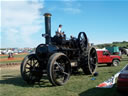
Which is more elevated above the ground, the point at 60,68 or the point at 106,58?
the point at 60,68

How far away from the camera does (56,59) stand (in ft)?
22.9

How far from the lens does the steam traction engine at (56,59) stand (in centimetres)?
696

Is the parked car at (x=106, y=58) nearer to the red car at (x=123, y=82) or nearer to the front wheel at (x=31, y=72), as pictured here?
the front wheel at (x=31, y=72)

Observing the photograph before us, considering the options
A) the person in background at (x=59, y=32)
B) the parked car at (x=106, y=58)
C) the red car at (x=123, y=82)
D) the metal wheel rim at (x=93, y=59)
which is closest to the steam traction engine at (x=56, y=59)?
the person in background at (x=59, y=32)

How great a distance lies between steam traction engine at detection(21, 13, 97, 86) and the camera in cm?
696

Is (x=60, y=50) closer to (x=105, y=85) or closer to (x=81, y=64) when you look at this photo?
(x=81, y=64)

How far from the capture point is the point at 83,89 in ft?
20.3

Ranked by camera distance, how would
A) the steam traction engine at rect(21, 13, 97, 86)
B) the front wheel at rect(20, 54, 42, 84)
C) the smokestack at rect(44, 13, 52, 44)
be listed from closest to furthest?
1. the steam traction engine at rect(21, 13, 97, 86)
2. the front wheel at rect(20, 54, 42, 84)
3. the smokestack at rect(44, 13, 52, 44)

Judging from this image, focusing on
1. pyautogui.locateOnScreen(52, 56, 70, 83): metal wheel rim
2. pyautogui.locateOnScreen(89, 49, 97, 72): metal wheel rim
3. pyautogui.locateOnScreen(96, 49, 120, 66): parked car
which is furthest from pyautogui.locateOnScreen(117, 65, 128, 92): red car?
pyautogui.locateOnScreen(96, 49, 120, 66): parked car

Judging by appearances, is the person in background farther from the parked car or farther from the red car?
the parked car

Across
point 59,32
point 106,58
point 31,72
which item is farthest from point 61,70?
point 106,58

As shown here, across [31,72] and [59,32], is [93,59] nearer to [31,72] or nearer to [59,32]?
[59,32]

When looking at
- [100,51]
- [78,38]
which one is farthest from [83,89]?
[100,51]

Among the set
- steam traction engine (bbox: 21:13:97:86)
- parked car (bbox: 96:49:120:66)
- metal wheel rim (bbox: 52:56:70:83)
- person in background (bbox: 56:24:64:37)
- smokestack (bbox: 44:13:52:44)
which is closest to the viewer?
steam traction engine (bbox: 21:13:97:86)
